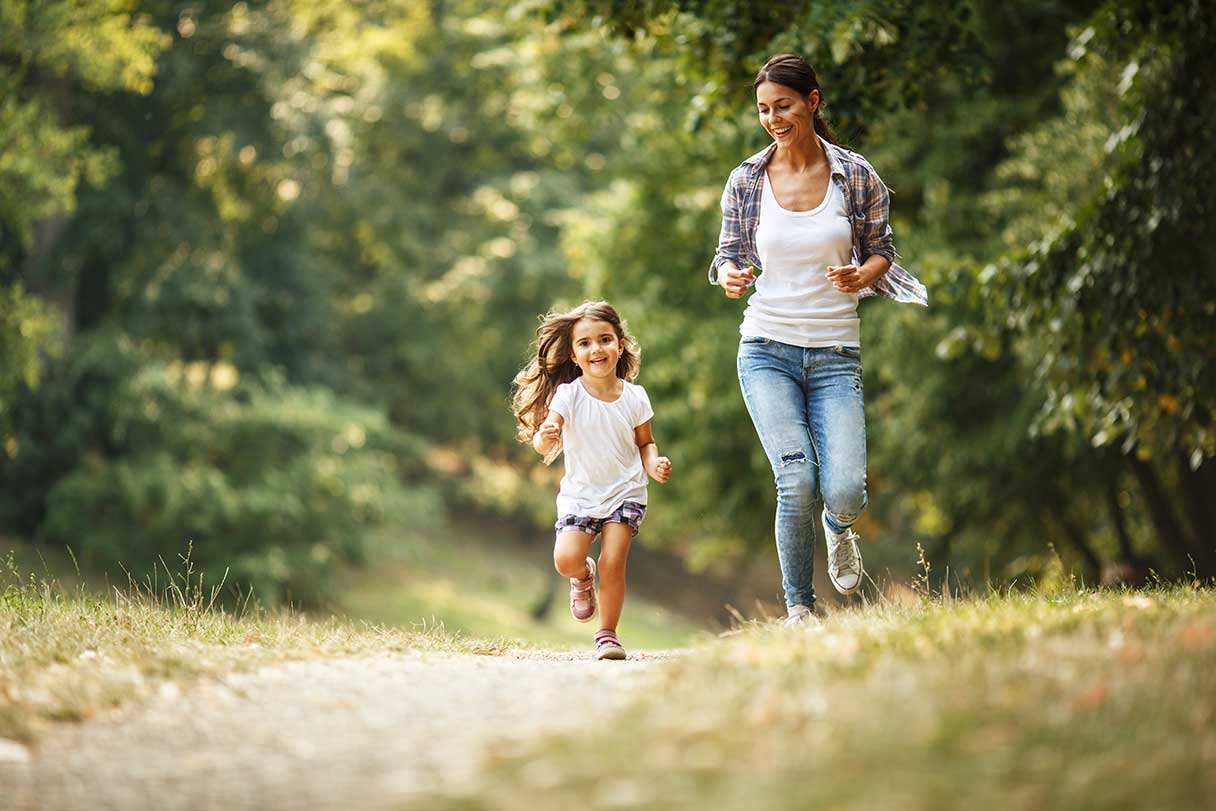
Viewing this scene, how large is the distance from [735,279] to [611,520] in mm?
1284

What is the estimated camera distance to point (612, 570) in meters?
6.30

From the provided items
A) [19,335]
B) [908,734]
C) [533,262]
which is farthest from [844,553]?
[533,262]

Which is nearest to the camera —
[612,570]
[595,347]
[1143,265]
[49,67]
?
[612,570]

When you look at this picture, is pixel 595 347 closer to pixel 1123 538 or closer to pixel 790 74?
pixel 790 74

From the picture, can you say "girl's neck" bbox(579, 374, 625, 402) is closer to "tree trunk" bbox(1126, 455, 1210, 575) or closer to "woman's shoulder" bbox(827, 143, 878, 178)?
"woman's shoulder" bbox(827, 143, 878, 178)

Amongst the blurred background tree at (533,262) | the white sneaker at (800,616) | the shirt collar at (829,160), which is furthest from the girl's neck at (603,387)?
the blurred background tree at (533,262)

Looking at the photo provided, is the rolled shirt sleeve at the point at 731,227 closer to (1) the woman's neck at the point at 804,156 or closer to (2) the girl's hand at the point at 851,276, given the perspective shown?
(1) the woman's neck at the point at 804,156

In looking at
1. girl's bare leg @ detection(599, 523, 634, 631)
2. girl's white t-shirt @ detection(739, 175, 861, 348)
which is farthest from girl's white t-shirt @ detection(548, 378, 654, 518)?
girl's white t-shirt @ detection(739, 175, 861, 348)

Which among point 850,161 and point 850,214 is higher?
point 850,161

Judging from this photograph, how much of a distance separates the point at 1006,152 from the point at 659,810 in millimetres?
13381

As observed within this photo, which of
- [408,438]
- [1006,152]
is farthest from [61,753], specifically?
[408,438]

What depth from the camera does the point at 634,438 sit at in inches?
255

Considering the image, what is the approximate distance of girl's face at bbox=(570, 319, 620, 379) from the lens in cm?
646

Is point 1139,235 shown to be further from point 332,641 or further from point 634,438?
point 332,641
